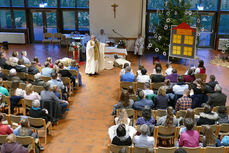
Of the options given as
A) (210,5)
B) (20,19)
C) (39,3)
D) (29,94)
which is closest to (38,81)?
(29,94)

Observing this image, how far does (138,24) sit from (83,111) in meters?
8.08

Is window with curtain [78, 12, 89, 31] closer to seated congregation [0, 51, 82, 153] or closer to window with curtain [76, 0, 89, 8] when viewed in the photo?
window with curtain [76, 0, 89, 8]

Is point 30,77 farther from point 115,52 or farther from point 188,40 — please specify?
point 188,40

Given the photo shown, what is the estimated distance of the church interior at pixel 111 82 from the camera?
537 cm

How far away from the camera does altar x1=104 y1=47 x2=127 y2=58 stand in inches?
496

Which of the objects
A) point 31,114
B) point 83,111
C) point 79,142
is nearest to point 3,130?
point 31,114

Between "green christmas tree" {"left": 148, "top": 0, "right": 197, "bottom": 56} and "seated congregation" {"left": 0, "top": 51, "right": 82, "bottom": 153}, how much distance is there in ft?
16.9

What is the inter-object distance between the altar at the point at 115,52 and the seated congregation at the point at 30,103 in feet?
10.8

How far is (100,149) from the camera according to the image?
19.8 feet

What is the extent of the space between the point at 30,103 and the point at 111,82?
4141 millimetres

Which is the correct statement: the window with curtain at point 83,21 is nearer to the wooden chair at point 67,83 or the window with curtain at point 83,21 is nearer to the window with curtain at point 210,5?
the window with curtain at point 210,5

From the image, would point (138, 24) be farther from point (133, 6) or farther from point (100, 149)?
point (100, 149)

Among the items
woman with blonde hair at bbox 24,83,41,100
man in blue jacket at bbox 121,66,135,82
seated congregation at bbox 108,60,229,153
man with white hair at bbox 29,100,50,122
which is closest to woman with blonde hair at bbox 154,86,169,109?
seated congregation at bbox 108,60,229,153

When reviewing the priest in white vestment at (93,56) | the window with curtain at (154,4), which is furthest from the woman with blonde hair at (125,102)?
the window with curtain at (154,4)
